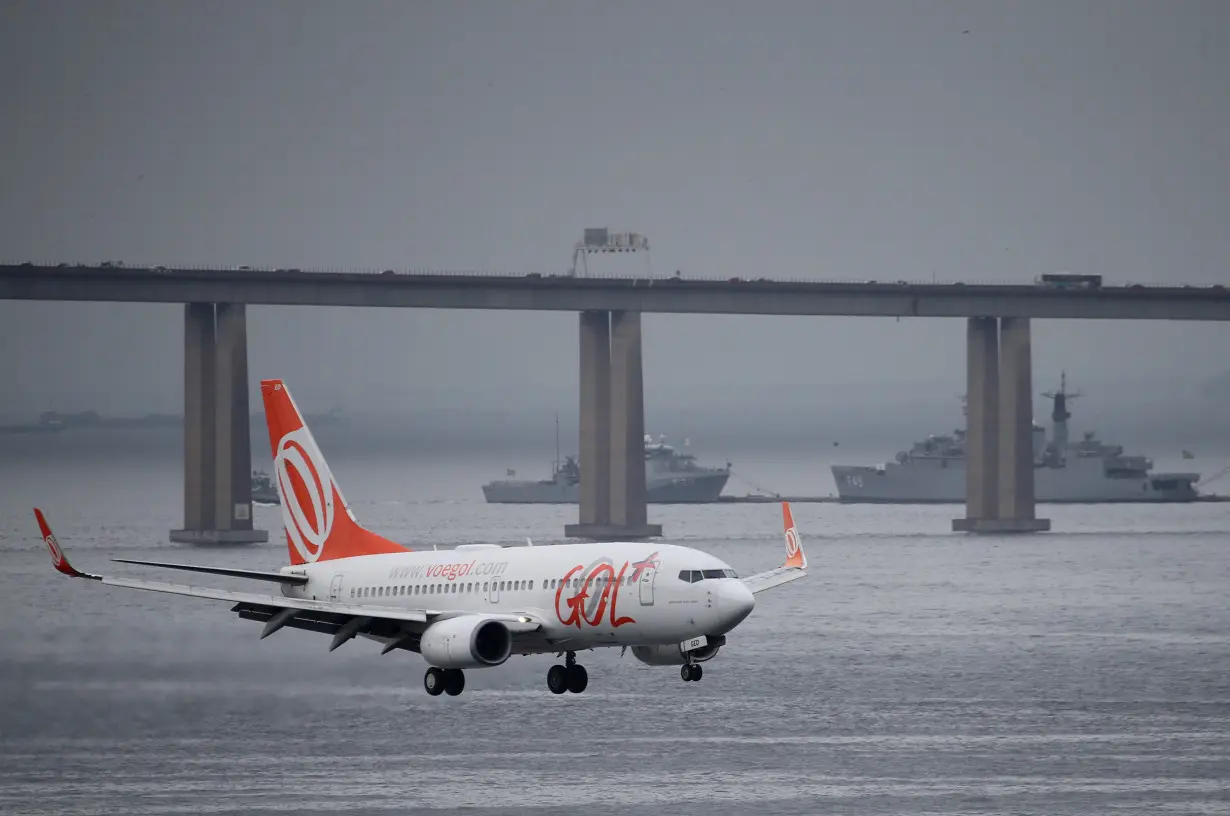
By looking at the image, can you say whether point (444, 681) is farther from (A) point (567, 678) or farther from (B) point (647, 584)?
(B) point (647, 584)

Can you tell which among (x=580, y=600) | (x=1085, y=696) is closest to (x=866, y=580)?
(x=1085, y=696)

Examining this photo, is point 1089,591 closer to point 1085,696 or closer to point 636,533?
point 636,533

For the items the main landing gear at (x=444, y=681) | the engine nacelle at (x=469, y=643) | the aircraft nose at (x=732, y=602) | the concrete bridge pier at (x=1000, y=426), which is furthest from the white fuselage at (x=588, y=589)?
the concrete bridge pier at (x=1000, y=426)

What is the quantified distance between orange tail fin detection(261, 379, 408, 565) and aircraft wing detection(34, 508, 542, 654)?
19.3ft

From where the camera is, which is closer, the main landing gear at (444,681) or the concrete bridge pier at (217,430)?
the main landing gear at (444,681)

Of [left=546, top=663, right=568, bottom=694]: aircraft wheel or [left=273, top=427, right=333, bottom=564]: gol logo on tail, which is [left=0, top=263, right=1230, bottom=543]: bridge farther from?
[left=546, top=663, right=568, bottom=694]: aircraft wheel

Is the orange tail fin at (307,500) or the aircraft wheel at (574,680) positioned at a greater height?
the orange tail fin at (307,500)

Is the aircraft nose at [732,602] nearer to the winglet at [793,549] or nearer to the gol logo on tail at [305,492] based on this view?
the winglet at [793,549]

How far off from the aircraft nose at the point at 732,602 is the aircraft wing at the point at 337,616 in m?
6.21

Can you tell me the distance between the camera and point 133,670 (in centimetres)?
7081

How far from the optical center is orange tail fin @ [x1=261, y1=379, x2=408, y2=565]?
73.4m

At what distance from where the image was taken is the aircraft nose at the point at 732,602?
59375mm

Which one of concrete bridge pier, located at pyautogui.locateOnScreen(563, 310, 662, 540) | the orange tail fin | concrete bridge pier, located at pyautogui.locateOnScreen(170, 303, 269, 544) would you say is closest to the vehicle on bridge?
concrete bridge pier, located at pyautogui.locateOnScreen(563, 310, 662, 540)

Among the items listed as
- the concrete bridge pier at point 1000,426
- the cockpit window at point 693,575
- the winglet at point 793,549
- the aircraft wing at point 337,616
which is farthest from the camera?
the concrete bridge pier at point 1000,426
